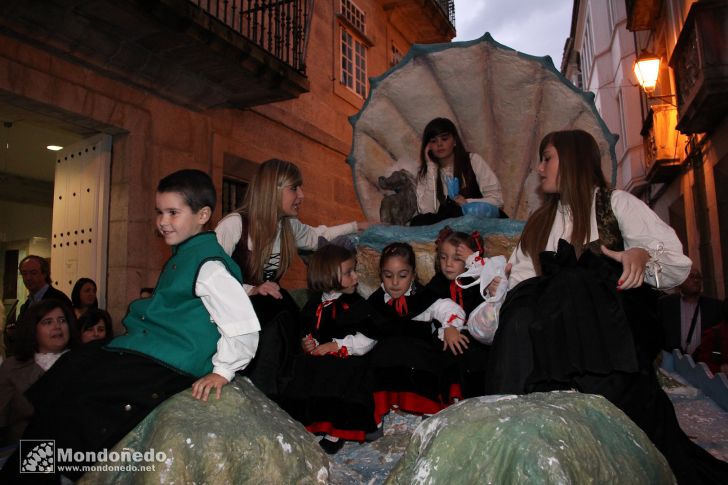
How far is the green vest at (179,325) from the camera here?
83.4 inches

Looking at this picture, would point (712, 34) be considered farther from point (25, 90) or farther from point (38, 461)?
point (38, 461)

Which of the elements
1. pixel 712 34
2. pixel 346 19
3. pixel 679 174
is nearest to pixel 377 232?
pixel 712 34

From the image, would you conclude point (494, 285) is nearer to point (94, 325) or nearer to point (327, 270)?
point (327, 270)

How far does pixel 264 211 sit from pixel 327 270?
21.8 inches

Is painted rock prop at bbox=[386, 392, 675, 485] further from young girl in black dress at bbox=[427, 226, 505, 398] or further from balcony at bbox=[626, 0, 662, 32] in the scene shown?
balcony at bbox=[626, 0, 662, 32]

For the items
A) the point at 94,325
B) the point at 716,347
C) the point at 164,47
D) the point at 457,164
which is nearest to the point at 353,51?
the point at 164,47

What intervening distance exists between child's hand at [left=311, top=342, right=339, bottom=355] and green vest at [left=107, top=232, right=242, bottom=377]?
3.63 feet

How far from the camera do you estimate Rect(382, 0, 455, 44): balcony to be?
45.7 ft

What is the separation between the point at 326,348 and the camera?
10.8ft

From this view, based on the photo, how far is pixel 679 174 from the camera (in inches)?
483

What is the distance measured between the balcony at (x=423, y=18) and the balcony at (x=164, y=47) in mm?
6226

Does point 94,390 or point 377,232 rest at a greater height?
point 377,232

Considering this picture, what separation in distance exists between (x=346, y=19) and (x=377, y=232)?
29.9ft

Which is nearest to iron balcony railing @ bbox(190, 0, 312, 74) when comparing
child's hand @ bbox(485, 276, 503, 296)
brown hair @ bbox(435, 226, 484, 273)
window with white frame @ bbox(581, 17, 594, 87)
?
brown hair @ bbox(435, 226, 484, 273)
